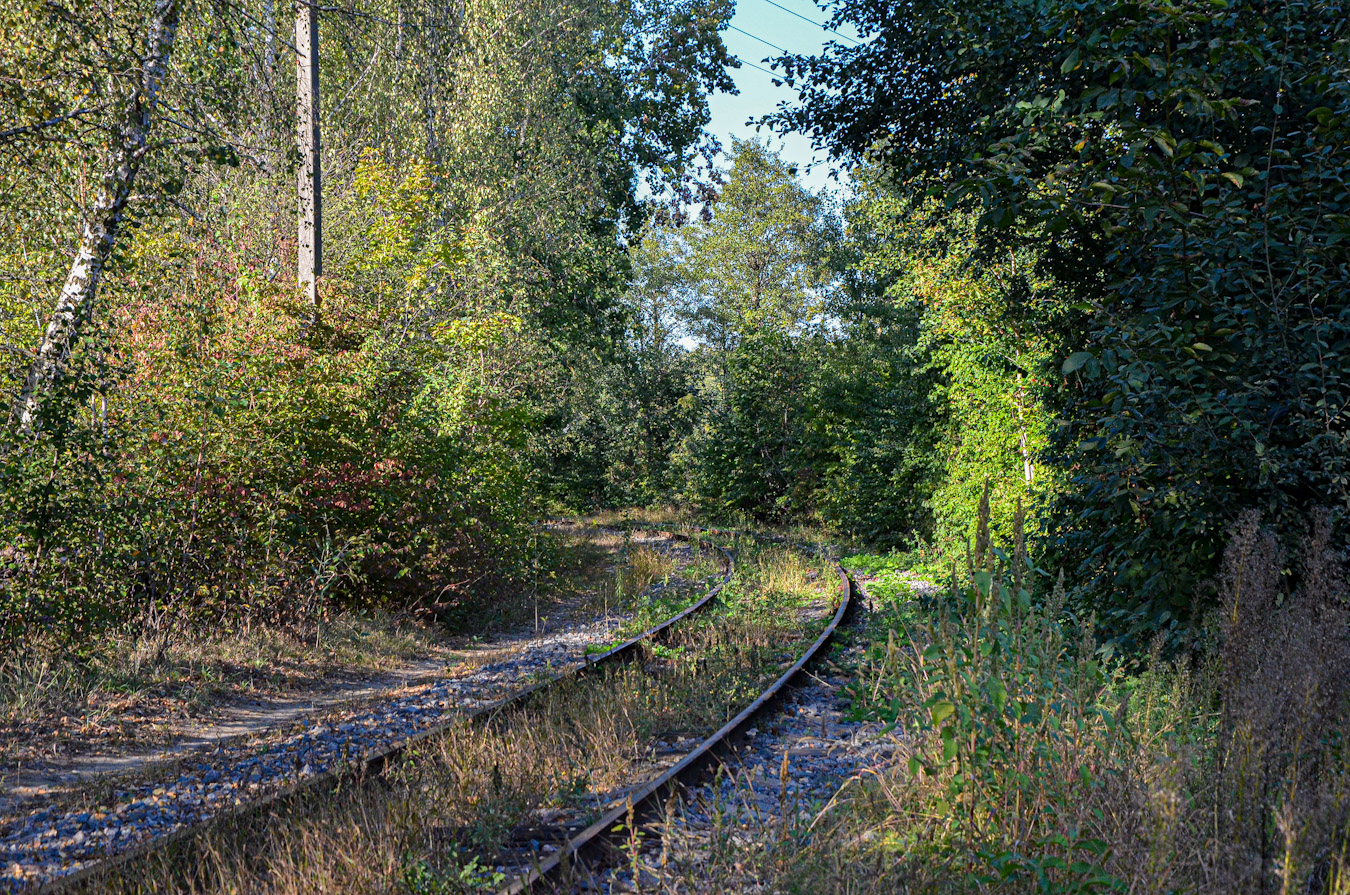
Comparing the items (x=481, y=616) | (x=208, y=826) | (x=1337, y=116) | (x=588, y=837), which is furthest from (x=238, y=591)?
(x=1337, y=116)

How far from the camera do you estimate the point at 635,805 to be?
193 inches

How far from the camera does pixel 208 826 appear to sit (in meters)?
4.64

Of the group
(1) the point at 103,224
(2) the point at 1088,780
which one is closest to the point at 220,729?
(1) the point at 103,224

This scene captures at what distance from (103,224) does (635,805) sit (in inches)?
307

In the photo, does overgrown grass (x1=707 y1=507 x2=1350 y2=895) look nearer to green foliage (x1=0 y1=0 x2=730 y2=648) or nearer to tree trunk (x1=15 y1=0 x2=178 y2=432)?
green foliage (x1=0 y1=0 x2=730 y2=648)

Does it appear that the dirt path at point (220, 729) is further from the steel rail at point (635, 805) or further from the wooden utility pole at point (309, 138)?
the wooden utility pole at point (309, 138)

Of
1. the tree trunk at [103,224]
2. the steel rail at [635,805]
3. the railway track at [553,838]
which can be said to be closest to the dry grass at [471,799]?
the railway track at [553,838]

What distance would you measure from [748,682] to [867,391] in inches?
812

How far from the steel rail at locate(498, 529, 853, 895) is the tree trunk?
669 cm

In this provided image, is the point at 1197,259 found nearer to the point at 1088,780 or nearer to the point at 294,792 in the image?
the point at 1088,780

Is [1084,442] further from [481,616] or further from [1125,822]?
[481,616]

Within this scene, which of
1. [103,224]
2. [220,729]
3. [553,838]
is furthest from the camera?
[103,224]

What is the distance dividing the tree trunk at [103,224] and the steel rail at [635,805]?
6692 millimetres

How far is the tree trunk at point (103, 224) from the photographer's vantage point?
26.1 ft
